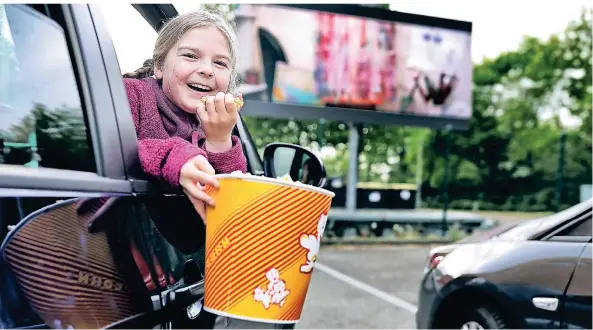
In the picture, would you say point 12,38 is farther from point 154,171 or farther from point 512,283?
point 512,283

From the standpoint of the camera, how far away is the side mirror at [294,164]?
132 cm

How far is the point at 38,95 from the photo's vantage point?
0.81 m

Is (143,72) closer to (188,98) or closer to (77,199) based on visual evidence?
(188,98)

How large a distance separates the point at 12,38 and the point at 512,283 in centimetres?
234

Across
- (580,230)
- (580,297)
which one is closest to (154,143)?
(580,297)

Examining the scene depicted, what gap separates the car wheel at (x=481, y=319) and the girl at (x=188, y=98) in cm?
219

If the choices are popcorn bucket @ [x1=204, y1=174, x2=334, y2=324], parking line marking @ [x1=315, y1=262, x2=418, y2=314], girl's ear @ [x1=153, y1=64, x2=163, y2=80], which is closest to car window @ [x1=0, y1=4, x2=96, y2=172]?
girl's ear @ [x1=153, y1=64, x2=163, y2=80]

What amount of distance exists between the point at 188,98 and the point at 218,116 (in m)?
0.09

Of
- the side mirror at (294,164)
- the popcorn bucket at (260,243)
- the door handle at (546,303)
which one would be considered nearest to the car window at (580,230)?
the door handle at (546,303)

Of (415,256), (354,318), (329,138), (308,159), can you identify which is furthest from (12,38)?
(329,138)

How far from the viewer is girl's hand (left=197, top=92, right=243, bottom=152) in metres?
0.75

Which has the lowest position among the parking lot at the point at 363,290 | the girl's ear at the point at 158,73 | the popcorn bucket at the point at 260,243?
the parking lot at the point at 363,290

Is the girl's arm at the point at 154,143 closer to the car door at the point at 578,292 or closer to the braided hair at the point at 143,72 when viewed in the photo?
the braided hair at the point at 143,72

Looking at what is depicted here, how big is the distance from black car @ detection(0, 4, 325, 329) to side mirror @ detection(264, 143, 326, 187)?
0.47 meters
